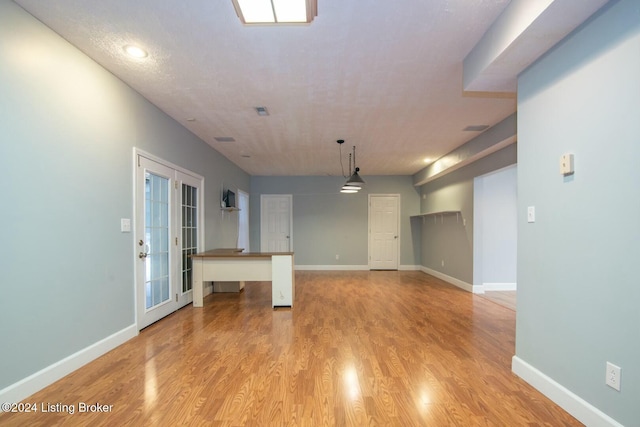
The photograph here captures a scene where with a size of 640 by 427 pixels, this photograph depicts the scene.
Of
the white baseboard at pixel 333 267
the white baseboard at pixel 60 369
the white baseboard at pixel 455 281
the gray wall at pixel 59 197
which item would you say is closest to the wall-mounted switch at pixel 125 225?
the gray wall at pixel 59 197

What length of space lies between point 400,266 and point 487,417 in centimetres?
637

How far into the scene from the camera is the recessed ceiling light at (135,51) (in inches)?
93.6

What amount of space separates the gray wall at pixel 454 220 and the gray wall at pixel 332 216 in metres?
0.53

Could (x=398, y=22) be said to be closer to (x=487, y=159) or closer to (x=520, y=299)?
(x=520, y=299)

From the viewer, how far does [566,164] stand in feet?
6.15

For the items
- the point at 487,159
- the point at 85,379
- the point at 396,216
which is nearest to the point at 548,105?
the point at 487,159

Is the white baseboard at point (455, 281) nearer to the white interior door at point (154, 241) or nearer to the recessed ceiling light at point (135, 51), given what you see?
the white interior door at point (154, 241)

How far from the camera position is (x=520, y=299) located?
7.61 feet

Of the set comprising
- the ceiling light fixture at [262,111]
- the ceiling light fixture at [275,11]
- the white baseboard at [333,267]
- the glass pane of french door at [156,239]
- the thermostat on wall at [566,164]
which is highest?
the ceiling light fixture at [262,111]

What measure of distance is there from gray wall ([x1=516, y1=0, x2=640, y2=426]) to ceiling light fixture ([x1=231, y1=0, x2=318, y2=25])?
1.63 meters

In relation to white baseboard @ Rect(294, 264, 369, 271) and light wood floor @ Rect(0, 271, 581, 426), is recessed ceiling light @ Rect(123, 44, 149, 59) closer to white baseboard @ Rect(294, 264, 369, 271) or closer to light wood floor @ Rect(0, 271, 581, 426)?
light wood floor @ Rect(0, 271, 581, 426)

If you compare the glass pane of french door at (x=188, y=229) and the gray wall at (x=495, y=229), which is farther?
the gray wall at (x=495, y=229)

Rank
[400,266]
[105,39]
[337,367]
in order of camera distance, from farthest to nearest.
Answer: [400,266] < [337,367] < [105,39]

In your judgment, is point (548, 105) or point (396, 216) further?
point (396, 216)
